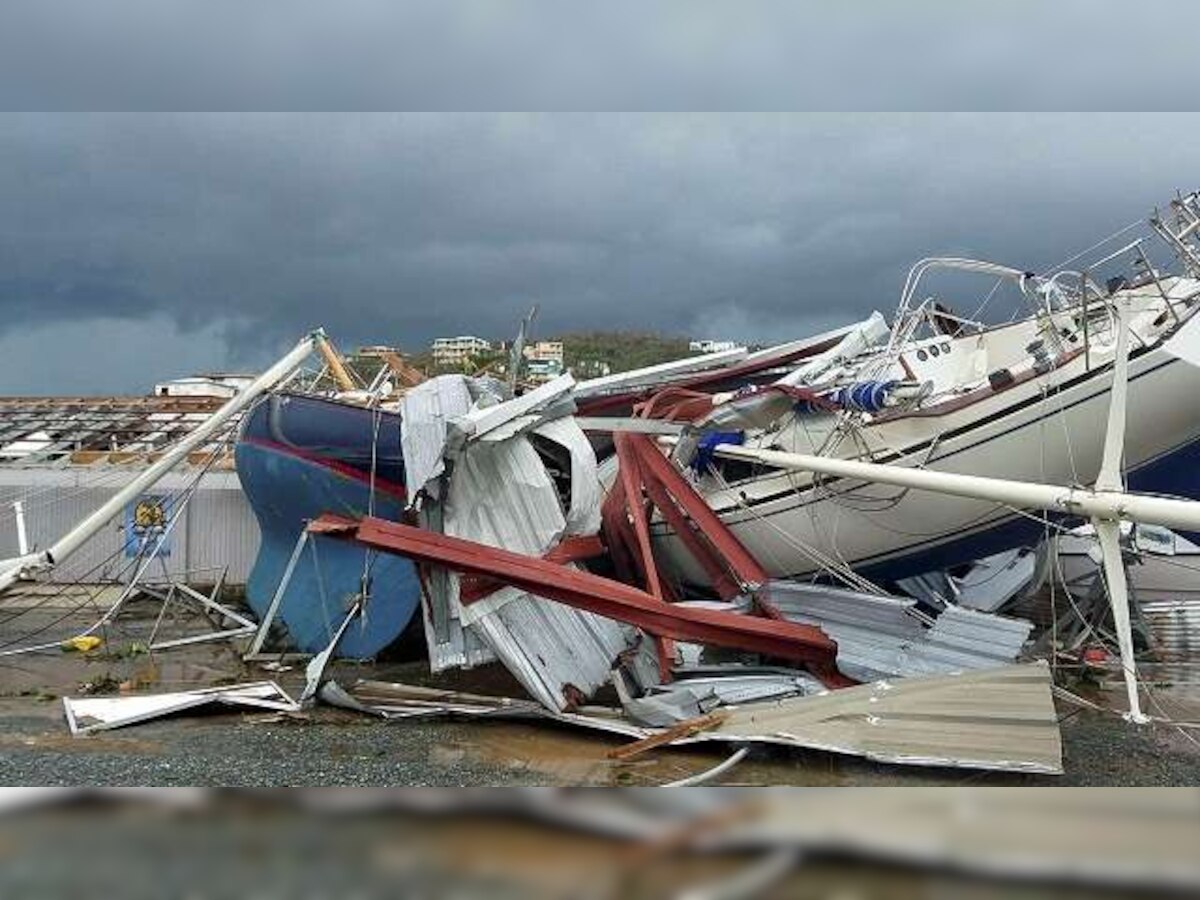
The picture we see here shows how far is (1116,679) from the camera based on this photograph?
1288cm

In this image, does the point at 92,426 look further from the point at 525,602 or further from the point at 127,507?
the point at 525,602

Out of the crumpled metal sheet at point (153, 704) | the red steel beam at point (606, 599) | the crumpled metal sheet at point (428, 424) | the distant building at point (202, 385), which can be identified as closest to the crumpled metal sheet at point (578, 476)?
the crumpled metal sheet at point (428, 424)

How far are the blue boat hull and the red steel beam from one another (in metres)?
3.33

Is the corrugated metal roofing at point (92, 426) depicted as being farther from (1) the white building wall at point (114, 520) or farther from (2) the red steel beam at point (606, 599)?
(2) the red steel beam at point (606, 599)

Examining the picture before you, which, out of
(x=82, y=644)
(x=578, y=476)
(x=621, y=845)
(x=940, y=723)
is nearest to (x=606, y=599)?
(x=578, y=476)

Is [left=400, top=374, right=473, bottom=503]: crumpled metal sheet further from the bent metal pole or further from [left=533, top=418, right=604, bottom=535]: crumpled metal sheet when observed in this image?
the bent metal pole

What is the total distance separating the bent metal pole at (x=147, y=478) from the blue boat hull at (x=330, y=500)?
0.33 metres

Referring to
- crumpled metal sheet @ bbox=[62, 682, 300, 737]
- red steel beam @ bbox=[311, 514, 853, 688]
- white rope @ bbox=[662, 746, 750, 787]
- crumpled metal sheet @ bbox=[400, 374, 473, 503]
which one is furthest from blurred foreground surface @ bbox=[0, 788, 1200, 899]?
crumpled metal sheet @ bbox=[400, 374, 473, 503]

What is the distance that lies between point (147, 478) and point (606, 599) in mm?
8099

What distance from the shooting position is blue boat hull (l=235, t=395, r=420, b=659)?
48.6 ft

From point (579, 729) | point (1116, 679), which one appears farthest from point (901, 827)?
point (1116, 679)

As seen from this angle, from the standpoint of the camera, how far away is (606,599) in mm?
11125

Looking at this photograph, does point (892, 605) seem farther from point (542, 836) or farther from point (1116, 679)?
point (542, 836)

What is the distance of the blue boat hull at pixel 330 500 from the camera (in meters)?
14.8
